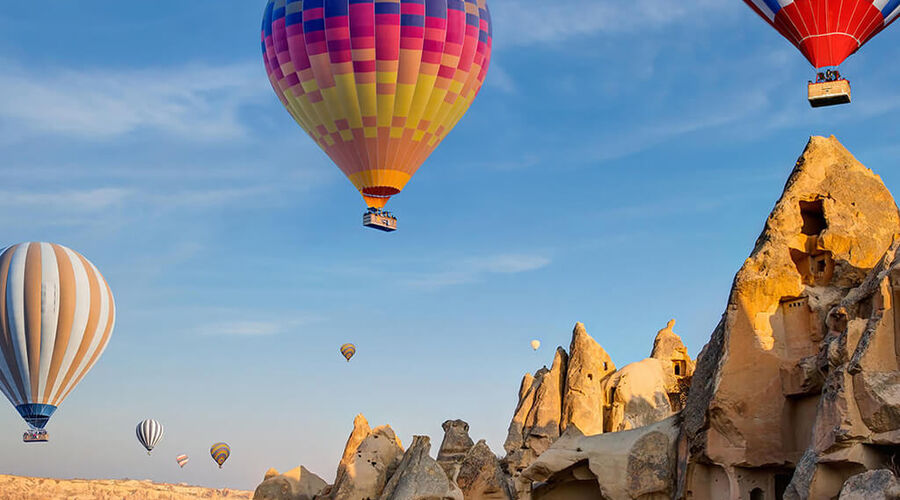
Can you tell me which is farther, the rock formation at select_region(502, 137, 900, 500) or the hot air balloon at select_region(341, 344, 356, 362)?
the hot air balloon at select_region(341, 344, 356, 362)

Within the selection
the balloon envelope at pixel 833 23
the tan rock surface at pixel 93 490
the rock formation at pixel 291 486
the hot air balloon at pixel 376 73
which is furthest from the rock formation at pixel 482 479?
the tan rock surface at pixel 93 490

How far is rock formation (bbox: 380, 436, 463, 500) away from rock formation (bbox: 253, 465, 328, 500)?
3.81 m

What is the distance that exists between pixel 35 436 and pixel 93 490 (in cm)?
3473

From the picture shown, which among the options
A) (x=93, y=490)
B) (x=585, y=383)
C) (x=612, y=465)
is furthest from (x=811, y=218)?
(x=93, y=490)

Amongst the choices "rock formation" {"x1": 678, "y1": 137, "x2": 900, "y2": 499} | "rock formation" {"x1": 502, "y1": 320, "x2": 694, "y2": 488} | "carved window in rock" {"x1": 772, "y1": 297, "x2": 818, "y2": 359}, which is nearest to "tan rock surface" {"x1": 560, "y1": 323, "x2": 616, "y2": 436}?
"rock formation" {"x1": 502, "y1": 320, "x2": 694, "y2": 488}

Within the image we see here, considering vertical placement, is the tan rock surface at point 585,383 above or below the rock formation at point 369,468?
above

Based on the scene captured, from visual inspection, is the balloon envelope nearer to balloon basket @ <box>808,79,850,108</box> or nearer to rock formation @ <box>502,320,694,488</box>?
balloon basket @ <box>808,79,850,108</box>

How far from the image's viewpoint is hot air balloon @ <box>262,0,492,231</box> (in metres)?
37.6

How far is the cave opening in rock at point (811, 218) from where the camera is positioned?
29.9m

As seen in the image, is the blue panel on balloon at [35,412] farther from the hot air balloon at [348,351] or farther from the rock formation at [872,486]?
the rock formation at [872,486]

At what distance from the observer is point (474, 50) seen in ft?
129

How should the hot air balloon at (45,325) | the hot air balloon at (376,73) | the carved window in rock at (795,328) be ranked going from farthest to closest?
the hot air balloon at (45,325)
the hot air balloon at (376,73)
the carved window in rock at (795,328)

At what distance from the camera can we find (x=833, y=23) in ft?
96.5

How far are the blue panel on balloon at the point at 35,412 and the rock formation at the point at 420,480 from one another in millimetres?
21986
